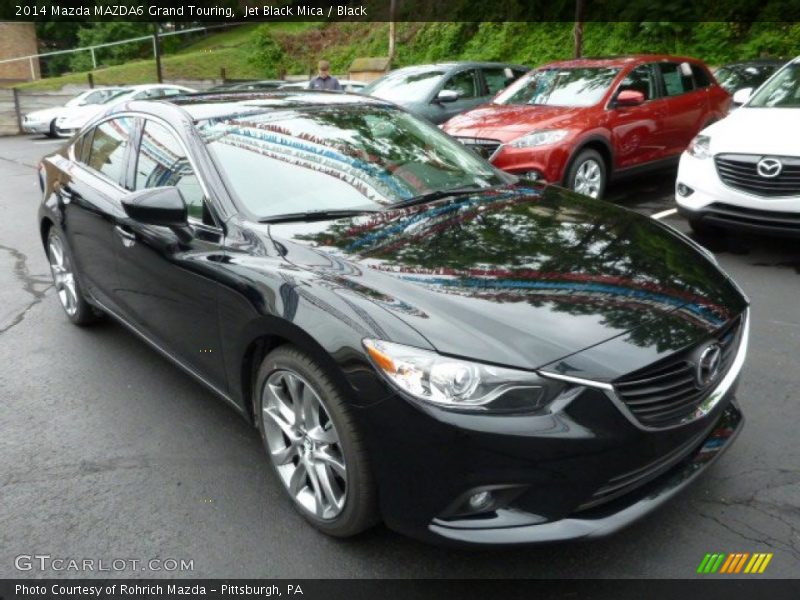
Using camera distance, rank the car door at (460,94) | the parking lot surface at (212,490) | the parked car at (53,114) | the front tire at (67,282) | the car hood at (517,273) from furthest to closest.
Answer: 1. the parked car at (53,114)
2. the car door at (460,94)
3. the front tire at (67,282)
4. the parking lot surface at (212,490)
5. the car hood at (517,273)

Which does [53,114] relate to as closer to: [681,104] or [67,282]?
[67,282]

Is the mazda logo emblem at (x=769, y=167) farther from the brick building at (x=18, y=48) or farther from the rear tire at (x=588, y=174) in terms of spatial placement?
the brick building at (x=18, y=48)

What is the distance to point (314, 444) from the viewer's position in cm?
267

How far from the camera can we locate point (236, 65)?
1309 inches

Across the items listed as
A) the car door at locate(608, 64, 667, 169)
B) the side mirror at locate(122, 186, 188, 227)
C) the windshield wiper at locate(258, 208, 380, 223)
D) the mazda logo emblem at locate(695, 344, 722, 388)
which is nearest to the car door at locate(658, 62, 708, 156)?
the car door at locate(608, 64, 667, 169)

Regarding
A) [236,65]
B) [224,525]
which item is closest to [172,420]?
[224,525]

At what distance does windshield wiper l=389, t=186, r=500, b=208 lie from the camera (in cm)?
338

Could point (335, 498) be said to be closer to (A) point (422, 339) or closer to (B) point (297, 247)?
(A) point (422, 339)

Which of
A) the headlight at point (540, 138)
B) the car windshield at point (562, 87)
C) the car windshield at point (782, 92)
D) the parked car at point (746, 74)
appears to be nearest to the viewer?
the car windshield at point (782, 92)

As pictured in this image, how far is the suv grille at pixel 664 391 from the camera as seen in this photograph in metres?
2.24

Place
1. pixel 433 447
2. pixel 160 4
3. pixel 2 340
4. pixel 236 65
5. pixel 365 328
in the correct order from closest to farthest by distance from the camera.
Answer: pixel 433 447
pixel 365 328
pixel 2 340
pixel 236 65
pixel 160 4

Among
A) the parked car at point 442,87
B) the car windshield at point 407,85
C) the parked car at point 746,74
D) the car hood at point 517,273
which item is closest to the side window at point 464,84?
the parked car at point 442,87

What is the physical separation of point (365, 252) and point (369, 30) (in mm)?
30654

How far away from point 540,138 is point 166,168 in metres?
4.47
